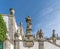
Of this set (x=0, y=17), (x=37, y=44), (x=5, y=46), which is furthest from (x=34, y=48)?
(x=0, y=17)

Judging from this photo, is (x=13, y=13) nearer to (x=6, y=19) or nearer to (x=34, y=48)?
(x=6, y=19)

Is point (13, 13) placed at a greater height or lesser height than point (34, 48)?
greater

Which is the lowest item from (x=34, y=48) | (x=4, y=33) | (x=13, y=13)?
(x=34, y=48)

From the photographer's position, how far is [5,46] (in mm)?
37000

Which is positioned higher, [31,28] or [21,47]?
[31,28]

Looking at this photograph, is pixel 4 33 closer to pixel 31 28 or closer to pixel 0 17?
pixel 0 17

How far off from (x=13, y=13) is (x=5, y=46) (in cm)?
719

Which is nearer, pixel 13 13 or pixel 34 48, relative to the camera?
pixel 34 48

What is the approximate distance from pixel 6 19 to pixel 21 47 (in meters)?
4.93

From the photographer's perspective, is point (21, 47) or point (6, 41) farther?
point (21, 47)

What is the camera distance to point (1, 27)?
36.1m

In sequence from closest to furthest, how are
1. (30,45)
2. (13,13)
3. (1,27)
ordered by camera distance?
(1,27)
(30,45)
(13,13)

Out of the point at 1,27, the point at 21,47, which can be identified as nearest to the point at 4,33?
the point at 1,27

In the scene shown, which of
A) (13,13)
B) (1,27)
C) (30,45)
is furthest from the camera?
(13,13)
